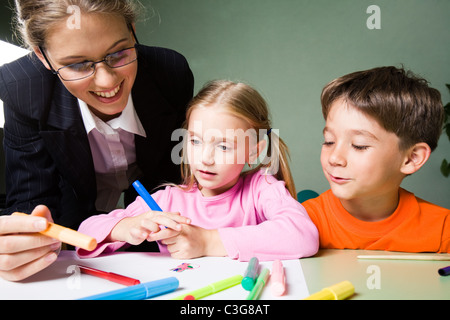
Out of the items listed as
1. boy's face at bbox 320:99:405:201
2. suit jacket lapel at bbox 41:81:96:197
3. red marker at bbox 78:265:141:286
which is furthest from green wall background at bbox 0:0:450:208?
red marker at bbox 78:265:141:286

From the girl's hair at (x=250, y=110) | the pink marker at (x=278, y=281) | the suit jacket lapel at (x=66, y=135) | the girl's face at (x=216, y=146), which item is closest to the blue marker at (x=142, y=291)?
the pink marker at (x=278, y=281)

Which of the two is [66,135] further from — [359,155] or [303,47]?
[303,47]

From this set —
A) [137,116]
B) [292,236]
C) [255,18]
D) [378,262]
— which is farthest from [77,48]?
[255,18]

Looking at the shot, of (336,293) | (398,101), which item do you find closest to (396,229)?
(398,101)

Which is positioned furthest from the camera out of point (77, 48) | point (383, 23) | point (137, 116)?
point (383, 23)

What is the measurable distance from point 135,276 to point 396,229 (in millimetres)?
513

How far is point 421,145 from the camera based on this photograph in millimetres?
742

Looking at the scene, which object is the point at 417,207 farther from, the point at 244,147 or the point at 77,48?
the point at 77,48

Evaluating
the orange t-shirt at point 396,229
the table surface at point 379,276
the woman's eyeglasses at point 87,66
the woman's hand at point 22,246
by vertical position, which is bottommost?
the orange t-shirt at point 396,229

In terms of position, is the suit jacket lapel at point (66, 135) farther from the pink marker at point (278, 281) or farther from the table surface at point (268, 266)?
the pink marker at point (278, 281)

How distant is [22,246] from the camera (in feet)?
1.64

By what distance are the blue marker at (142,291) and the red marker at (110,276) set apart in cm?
5

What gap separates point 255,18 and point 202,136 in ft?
5.82

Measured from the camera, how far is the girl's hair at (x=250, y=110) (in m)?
0.81
